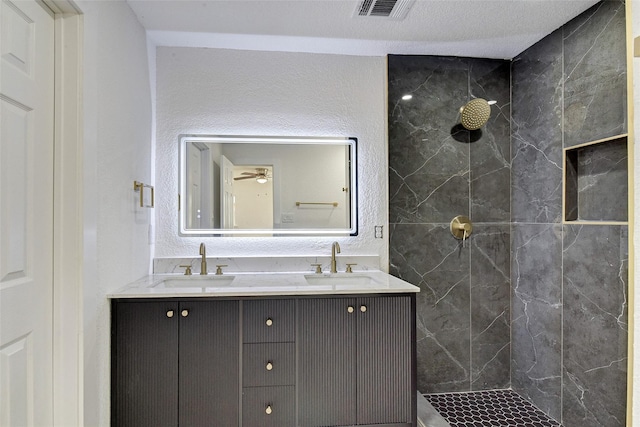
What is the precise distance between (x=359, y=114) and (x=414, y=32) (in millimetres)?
581

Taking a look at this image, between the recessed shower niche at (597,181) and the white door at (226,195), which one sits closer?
the recessed shower niche at (597,181)

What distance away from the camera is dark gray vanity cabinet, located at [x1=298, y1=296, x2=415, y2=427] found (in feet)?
5.60

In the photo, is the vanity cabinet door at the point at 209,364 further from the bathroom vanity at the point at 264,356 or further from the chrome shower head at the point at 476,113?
the chrome shower head at the point at 476,113

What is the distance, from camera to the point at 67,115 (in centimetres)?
133

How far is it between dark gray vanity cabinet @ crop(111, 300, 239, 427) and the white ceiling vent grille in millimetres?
1646

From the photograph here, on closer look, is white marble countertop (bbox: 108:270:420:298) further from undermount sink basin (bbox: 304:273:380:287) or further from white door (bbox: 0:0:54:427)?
white door (bbox: 0:0:54:427)

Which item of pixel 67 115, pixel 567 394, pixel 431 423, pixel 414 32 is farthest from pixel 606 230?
pixel 67 115

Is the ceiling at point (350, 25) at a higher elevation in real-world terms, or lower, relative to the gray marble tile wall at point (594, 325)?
higher

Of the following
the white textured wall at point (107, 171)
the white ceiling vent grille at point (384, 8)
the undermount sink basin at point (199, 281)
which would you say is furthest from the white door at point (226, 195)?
the white ceiling vent grille at point (384, 8)

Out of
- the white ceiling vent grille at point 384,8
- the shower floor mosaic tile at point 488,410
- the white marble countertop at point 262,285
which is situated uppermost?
the white ceiling vent grille at point 384,8

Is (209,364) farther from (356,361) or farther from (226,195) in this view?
(226,195)

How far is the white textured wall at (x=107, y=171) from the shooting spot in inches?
54.9

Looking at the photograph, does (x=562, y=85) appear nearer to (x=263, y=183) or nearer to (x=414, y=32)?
(x=414, y=32)

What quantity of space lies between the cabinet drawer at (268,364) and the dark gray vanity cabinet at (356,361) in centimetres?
5
